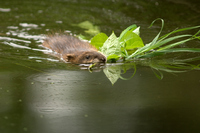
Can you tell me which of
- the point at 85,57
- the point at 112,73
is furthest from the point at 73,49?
the point at 112,73

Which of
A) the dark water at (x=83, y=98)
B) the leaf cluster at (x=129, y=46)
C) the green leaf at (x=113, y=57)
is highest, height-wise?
the leaf cluster at (x=129, y=46)

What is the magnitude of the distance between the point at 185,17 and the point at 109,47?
4.12 meters

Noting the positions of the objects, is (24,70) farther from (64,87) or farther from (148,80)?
(148,80)

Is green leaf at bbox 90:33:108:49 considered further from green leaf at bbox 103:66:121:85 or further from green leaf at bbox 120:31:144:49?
green leaf at bbox 103:66:121:85

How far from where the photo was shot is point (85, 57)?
545 cm

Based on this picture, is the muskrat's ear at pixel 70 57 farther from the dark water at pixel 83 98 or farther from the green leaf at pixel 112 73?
the green leaf at pixel 112 73

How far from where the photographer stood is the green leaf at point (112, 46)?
17.6ft

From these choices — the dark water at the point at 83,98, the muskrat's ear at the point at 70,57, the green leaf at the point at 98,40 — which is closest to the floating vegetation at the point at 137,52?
the green leaf at the point at 98,40

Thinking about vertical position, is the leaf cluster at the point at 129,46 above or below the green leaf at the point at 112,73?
above

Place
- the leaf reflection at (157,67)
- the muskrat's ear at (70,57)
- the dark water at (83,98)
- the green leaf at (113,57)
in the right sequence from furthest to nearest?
the muskrat's ear at (70,57) < the green leaf at (113,57) < the leaf reflection at (157,67) < the dark water at (83,98)

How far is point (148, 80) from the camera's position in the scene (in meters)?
4.36

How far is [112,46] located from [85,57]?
1.57 feet

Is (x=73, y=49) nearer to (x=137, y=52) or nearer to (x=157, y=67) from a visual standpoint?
(x=137, y=52)

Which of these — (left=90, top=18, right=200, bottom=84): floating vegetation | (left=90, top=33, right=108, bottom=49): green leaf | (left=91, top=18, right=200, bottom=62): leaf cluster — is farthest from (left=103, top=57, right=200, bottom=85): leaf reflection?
(left=90, top=33, right=108, bottom=49): green leaf
